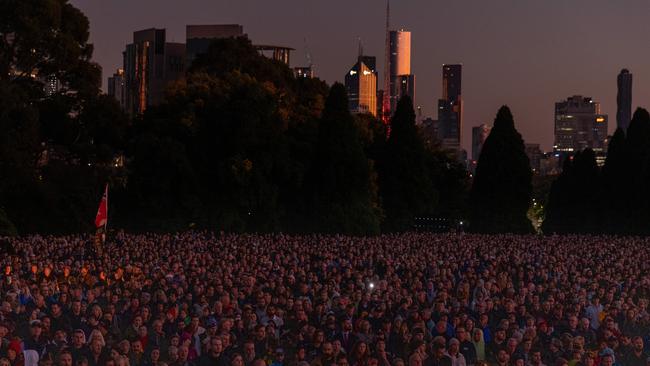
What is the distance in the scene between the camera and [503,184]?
65.2 m

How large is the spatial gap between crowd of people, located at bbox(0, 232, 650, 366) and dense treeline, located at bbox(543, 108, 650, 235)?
31808 millimetres

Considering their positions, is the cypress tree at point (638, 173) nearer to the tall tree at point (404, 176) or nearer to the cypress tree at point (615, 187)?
the cypress tree at point (615, 187)

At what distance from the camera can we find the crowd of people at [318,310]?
15.8m

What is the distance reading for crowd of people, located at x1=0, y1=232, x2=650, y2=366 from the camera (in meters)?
15.8

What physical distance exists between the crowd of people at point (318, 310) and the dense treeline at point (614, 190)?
3181 centimetres

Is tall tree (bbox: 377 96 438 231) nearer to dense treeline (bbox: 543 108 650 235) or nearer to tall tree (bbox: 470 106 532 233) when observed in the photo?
tall tree (bbox: 470 106 532 233)

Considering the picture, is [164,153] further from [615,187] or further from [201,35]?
[201,35]

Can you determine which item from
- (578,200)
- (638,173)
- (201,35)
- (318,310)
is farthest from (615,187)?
(201,35)

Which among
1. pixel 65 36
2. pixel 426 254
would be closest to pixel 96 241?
pixel 426 254

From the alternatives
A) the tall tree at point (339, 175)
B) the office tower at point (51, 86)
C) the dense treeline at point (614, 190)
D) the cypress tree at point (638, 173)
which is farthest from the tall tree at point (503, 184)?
the office tower at point (51, 86)

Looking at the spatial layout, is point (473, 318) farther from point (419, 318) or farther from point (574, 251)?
point (574, 251)

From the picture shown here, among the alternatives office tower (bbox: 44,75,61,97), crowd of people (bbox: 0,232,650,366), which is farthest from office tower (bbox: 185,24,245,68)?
crowd of people (bbox: 0,232,650,366)

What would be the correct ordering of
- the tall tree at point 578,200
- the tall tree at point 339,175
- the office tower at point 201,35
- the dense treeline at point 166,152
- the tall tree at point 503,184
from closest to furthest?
the dense treeline at point 166,152 → the tall tree at point 339,175 → the tall tree at point 503,184 → the tall tree at point 578,200 → the office tower at point 201,35

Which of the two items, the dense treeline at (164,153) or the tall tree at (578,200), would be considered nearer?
the dense treeline at (164,153)
